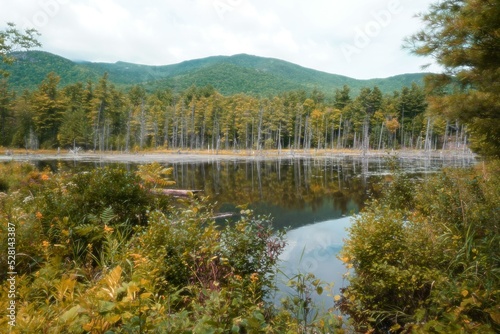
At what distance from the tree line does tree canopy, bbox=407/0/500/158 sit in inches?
2450

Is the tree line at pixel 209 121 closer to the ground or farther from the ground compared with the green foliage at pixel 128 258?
farther from the ground

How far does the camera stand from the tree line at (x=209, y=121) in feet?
221

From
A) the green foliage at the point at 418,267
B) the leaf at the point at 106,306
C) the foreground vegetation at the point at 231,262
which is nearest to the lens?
the leaf at the point at 106,306

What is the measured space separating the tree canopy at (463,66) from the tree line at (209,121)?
2450 inches

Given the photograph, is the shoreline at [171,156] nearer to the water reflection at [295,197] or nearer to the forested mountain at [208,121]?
the forested mountain at [208,121]

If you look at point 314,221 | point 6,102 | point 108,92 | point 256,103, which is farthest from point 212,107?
point 314,221

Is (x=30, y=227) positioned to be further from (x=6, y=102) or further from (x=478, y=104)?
(x=6, y=102)

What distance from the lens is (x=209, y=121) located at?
82.9 meters

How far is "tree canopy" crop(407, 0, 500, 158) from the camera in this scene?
192 inches

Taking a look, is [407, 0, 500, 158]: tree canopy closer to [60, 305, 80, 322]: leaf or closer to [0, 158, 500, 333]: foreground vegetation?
[0, 158, 500, 333]: foreground vegetation

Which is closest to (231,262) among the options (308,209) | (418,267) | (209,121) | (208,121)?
(418,267)

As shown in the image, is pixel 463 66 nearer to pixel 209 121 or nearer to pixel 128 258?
pixel 128 258

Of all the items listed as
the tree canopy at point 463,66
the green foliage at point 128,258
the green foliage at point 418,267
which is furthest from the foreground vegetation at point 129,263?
the tree canopy at point 463,66

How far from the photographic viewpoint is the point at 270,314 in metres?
4.30
